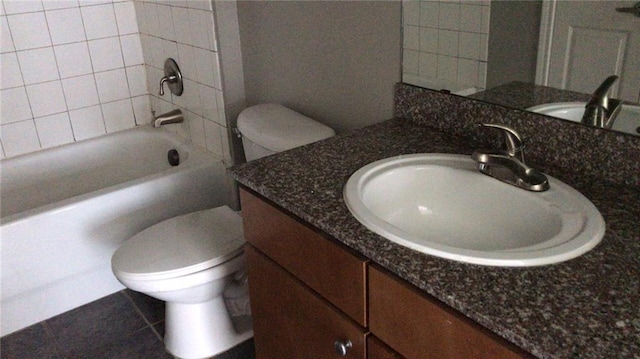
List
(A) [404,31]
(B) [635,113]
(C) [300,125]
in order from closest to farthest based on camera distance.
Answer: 1. (B) [635,113]
2. (A) [404,31]
3. (C) [300,125]

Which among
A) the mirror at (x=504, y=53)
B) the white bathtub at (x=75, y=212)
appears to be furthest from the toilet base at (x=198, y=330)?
the mirror at (x=504, y=53)

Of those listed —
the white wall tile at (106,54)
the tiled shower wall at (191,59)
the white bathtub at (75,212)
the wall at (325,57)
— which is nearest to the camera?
the wall at (325,57)

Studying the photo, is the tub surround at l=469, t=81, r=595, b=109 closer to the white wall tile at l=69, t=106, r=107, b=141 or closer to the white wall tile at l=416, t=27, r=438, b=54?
the white wall tile at l=416, t=27, r=438, b=54

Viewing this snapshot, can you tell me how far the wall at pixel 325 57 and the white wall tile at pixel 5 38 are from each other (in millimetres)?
1048

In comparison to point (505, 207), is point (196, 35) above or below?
above

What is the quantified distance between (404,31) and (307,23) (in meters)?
0.45

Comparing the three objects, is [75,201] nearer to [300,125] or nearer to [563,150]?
[300,125]

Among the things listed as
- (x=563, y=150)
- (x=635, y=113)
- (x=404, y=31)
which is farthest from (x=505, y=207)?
(x=404, y=31)

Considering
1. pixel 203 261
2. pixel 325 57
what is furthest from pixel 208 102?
pixel 203 261

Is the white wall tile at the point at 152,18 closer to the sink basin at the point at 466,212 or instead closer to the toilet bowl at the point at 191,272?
the toilet bowl at the point at 191,272

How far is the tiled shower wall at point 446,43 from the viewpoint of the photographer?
1370 millimetres

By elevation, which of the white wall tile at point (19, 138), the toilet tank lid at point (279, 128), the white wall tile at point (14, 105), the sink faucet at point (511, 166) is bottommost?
the white wall tile at point (19, 138)

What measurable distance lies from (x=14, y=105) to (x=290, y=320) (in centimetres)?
190

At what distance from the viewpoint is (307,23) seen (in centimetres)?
188
